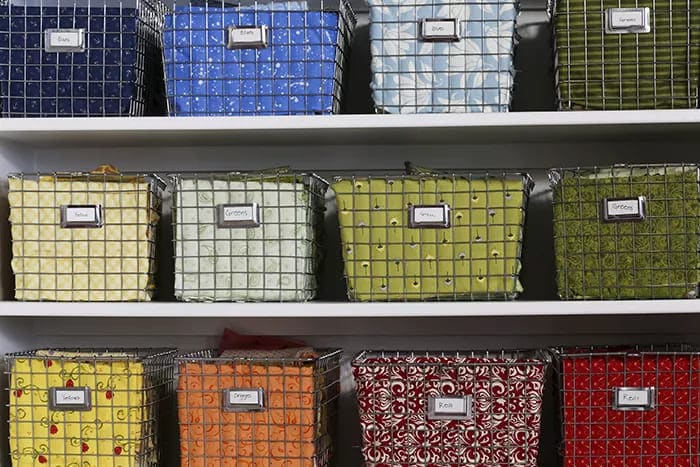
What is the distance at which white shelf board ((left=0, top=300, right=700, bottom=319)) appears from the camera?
1758mm

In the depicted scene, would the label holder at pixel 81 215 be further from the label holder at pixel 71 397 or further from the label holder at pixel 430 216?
the label holder at pixel 430 216

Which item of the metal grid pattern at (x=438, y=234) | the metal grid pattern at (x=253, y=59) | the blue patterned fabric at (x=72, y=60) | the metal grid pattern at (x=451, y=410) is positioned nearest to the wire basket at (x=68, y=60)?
the blue patterned fabric at (x=72, y=60)

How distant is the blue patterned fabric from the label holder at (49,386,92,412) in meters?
0.57

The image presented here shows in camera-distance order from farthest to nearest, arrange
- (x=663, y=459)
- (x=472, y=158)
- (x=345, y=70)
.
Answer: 1. (x=472, y=158)
2. (x=345, y=70)
3. (x=663, y=459)

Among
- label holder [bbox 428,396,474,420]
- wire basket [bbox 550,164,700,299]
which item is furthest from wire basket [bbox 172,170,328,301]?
wire basket [bbox 550,164,700,299]

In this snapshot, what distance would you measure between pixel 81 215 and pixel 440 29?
0.82 metres

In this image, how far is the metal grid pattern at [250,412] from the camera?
1.80m

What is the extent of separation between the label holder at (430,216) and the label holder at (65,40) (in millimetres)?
764

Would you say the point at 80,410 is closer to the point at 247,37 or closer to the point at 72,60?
the point at 72,60

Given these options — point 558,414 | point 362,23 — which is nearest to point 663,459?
point 558,414

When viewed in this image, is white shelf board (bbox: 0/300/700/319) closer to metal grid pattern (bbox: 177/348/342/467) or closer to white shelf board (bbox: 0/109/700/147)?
metal grid pattern (bbox: 177/348/342/467)

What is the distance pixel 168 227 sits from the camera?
7.04 feet

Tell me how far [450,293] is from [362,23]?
0.73m

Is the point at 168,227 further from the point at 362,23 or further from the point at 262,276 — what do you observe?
the point at 362,23
